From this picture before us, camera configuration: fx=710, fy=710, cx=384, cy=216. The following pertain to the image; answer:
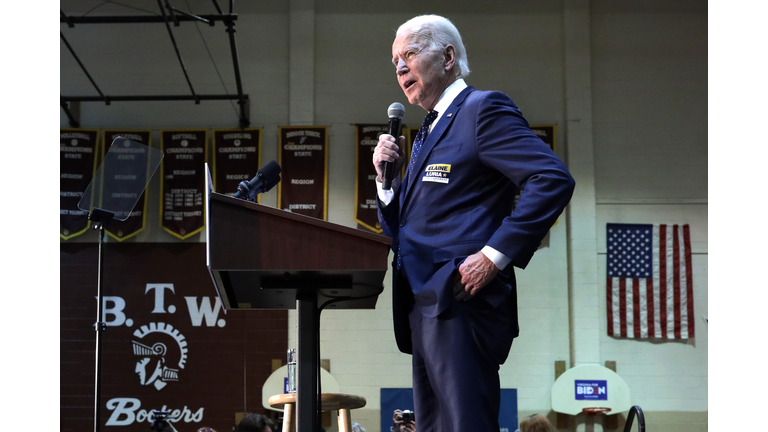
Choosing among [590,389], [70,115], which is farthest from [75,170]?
[590,389]

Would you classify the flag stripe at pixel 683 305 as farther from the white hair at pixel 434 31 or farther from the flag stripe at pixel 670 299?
the white hair at pixel 434 31

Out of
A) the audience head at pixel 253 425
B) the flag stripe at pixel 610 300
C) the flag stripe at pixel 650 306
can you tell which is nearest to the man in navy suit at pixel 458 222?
the audience head at pixel 253 425

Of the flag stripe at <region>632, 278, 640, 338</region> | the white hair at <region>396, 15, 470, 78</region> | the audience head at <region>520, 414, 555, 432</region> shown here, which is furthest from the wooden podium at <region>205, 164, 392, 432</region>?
the flag stripe at <region>632, 278, 640, 338</region>

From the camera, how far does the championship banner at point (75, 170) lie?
7844mm

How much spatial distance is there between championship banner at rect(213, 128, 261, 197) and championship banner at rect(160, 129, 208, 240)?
16cm

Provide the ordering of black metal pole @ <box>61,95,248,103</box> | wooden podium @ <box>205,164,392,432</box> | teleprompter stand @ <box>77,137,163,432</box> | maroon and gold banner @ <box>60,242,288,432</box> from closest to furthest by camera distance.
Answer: wooden podium @ <box>205,164,392,432</box>
teleprompter stand @ <box>77,137,163,432</box>
maroon and gold banner @ <box>60,242,288,432</box>
black metal pole @ <box>61,95,248,103</box>

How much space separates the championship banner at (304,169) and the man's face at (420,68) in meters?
5.97

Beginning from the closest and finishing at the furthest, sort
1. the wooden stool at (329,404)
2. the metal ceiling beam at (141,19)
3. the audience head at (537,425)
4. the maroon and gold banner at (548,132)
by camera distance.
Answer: the wooden stool at (329,404) → the audience head at (537,425) → the metal ceiling beam at (141,19) → the maroon and gold banner at (548,132)

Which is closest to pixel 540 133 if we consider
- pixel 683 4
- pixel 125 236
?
pixel 683 4

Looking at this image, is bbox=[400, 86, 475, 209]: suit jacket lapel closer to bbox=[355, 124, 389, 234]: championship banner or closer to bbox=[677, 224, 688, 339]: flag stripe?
bbox=[355, 124, 389, 234]: championship banner

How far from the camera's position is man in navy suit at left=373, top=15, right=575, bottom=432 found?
163 centimetres

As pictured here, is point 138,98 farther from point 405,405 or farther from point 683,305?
point 683,305

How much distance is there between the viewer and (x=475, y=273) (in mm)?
1621

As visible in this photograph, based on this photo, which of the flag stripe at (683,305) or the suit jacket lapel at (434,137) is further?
the flag stripe at (683,305)
